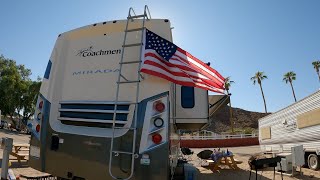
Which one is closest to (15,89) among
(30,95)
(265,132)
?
(30,95)

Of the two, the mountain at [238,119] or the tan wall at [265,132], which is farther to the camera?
the mountain at [238,119]

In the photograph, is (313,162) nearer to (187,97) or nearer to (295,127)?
(295,127)

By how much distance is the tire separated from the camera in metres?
14.0

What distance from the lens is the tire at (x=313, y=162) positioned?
1404 cm

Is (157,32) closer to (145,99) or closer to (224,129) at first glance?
(145,99)

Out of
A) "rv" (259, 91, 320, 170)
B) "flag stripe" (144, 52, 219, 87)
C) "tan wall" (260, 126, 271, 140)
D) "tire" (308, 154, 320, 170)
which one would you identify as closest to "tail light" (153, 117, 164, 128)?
"flag stripe" (144, 52, 219, 87)

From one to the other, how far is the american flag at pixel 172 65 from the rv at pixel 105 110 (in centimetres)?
15

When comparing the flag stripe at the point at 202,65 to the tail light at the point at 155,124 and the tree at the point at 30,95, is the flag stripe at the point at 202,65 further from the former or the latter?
the tree at the point at 30,95

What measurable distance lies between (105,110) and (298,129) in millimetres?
13306

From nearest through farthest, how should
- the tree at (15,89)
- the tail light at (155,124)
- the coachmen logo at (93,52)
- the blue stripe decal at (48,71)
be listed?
the tail light at (155,124) < the coachmen logo at (93,52) < the blue stripe decal at (48,71) < the tree at (15,89)

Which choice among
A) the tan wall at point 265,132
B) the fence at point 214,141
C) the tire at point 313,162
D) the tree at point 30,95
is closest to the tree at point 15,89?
the tree at point 30,95

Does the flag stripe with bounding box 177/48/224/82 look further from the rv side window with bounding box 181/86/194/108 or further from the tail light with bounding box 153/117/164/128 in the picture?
the tail light with bounding box 153/117/164/128

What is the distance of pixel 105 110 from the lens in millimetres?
5047

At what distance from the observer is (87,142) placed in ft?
16.1
